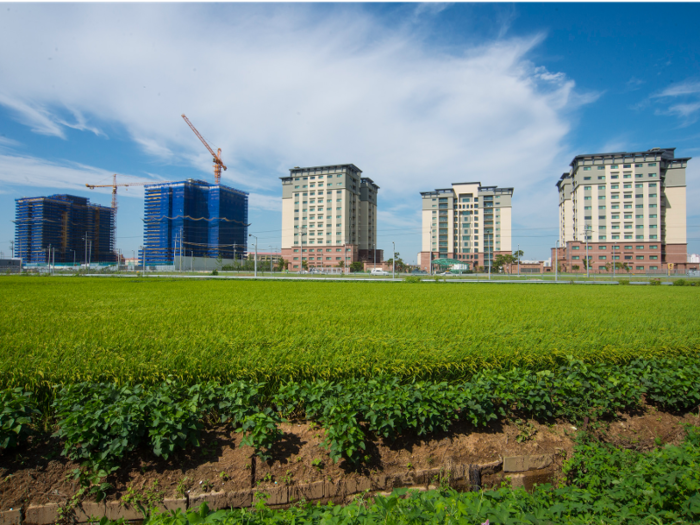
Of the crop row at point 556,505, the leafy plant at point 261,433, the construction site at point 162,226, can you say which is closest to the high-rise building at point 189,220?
the construction site at point 162,226

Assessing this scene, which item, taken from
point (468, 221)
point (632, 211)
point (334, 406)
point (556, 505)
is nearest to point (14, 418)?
point (334, 406)

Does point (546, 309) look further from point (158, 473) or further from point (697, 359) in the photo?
point (158, 473)

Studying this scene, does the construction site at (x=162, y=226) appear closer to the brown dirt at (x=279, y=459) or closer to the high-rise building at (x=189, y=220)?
the high-rise building at (x=189, y=220)

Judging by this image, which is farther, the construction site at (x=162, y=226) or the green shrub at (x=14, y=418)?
the construction site at (x=162, y=226)

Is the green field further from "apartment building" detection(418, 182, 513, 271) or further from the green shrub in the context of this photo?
"apartment building" detection(418, 182, 513, 271)

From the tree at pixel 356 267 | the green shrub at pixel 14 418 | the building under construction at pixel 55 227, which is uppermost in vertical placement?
the building under construction at pixel 55 227

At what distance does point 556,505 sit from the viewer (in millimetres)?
2914

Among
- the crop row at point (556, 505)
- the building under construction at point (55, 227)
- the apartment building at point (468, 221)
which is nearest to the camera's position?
the crop row at point (556, 505)

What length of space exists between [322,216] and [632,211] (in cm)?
6499

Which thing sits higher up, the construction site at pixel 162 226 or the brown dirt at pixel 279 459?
the construction site at pixel 162 226

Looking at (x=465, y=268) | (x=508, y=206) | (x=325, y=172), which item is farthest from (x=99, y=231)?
(x=508, y=206)

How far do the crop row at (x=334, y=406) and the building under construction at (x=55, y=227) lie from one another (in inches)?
4117

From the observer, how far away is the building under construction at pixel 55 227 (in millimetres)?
90438

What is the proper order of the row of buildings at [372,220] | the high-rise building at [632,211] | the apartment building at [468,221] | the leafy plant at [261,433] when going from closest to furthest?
the leafy plant at [261,433] < the high-rise building at [632,211] < the row of buildings at [372,220] < the apartment building at [468,221]
